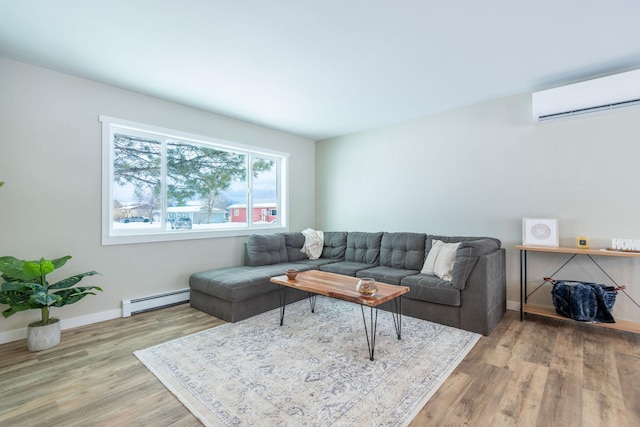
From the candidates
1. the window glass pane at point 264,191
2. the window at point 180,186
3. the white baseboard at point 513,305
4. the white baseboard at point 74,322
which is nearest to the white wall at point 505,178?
the white baseboard at point 513,305

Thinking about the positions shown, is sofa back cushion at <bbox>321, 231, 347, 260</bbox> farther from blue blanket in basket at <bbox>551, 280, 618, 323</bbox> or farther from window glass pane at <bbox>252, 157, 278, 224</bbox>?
blue blanket in basket at <bbox>551, 280, 618, 323</bbox>

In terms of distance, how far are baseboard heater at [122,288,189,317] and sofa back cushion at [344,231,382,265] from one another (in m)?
2.32

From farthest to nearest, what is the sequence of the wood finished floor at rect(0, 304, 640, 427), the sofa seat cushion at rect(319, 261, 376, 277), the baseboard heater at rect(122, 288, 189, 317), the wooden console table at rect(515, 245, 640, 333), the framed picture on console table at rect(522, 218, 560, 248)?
the sofa seat cushion at rect(319, 261, 376, 277) → the baseboard heater at rect(122, 288, 189, 317) → the framed picture on console table at rect(522, 218, 560, 248) → the wooden console table at rect(515, 245, 640, 333) → the wood finished floor at rect(0, 304, 640, 427)

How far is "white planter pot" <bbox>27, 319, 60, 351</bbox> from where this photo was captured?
2469mm

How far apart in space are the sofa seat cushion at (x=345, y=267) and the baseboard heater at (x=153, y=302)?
71.6 inches

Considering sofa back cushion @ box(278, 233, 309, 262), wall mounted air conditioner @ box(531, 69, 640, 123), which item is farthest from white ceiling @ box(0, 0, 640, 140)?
sofa back cushion @ box(278, 233, 309, 262)

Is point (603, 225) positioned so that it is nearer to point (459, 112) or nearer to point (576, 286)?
point (576, 286)

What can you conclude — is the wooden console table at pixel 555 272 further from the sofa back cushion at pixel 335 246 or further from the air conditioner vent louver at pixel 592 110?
the sofa back cushion at pixel 335 246

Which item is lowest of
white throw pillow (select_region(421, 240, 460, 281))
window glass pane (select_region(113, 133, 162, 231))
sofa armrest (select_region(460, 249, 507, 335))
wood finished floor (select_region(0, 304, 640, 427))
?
wood finished floor (select_region(0, 304, 640, 427))

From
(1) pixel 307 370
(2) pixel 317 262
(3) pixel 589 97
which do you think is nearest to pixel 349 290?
(1) pixel 307 370

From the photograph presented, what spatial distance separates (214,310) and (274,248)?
125cm

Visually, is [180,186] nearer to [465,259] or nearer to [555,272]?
[465,259]

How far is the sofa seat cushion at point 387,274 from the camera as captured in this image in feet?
10.9

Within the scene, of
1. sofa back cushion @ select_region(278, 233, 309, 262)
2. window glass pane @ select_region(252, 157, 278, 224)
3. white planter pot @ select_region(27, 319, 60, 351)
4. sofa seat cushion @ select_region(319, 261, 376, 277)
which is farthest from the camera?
window glass pane @ select_region(252, 157, 278, 224)
